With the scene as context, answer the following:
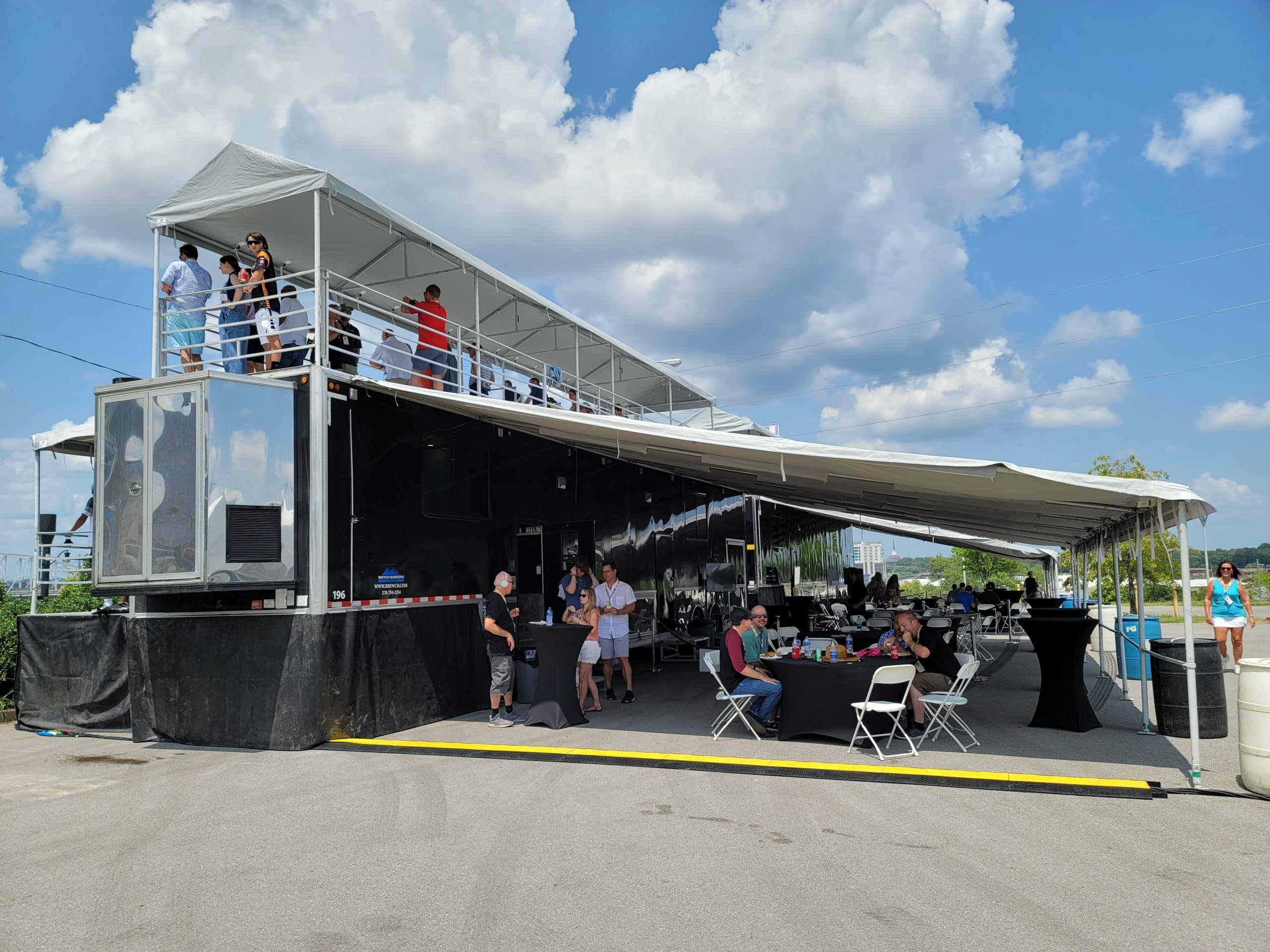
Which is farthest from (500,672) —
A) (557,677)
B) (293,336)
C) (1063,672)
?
(1063,672)

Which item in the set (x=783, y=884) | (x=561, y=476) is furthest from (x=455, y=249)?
(x=783, y=884)

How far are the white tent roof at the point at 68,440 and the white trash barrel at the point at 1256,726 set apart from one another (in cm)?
1177

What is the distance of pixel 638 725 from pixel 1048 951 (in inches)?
228

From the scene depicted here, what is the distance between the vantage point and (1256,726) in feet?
19.4

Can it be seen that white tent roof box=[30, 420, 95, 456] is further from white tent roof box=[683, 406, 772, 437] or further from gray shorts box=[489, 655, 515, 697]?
white tent roof box=[683, 406, 772, 437]

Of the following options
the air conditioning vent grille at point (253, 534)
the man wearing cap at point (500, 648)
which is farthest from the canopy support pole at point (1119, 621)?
the air conditioning vent grille at point (253, 534)

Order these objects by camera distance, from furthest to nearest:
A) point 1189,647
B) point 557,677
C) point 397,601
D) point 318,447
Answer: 1. point 557,677
2. point 397,601
3. point 318,447
4. point 1189,647

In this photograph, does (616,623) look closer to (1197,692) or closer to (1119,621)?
(1119,621)

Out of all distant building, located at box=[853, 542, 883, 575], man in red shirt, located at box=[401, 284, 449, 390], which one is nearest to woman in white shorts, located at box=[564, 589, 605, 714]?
man in red shirt, located at box=[401, 284, 449, 390]

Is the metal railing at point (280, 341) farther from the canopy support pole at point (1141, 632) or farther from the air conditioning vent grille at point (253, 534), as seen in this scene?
the canopy support pole at point (1141, 632)

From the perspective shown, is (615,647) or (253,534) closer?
(253,534)

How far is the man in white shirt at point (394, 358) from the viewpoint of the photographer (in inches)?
376

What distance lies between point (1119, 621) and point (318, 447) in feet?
27.6

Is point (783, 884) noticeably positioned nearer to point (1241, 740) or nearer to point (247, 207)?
point (1241, 740)
